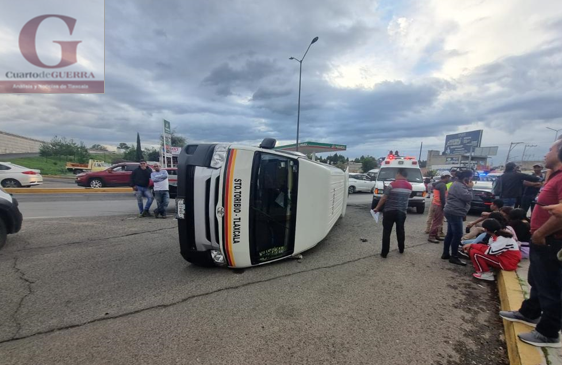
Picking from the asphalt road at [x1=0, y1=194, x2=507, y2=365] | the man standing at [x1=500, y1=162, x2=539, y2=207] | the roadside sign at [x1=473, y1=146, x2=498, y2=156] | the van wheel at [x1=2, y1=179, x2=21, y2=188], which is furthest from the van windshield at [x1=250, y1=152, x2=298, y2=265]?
the roadside sign at [x1=473, y1=146, x2=498, y2=156]

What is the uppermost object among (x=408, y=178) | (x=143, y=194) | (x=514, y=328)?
(x=408, y=178)

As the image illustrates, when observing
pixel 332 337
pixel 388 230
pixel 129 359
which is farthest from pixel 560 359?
pixel 129 359

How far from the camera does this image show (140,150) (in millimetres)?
60969

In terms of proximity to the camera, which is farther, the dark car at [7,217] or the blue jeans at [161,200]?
→ the blue jeans at [161,200]

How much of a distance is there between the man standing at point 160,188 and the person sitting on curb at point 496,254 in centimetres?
764

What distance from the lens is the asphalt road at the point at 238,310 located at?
226 cm

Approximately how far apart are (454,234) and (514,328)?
2344mm

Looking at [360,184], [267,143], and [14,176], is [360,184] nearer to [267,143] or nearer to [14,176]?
[267,143]

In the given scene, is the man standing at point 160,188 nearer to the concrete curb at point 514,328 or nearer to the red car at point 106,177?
the concrete curb at point 514,328

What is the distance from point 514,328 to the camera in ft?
8.34

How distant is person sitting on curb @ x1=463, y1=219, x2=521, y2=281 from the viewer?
3834 mm

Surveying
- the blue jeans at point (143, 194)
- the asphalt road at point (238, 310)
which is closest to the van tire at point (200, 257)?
the asphalt road at point (238, 310)

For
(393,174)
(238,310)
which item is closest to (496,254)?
(238,310)

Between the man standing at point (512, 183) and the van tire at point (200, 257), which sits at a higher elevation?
the man standing at point (512, 183)
